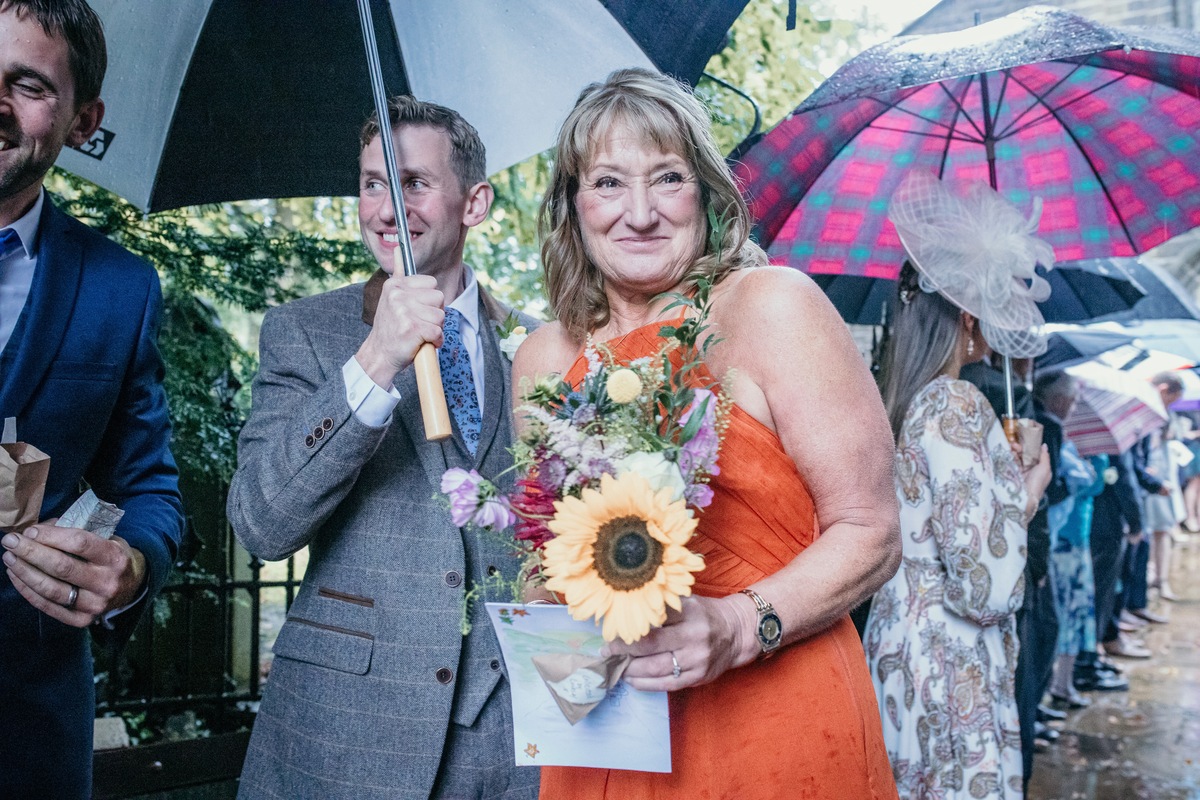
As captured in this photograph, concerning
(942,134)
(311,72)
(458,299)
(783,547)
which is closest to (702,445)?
(783,547)

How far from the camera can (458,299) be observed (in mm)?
2854

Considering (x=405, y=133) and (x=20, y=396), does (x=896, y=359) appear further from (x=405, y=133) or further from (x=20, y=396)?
(x=20, y=396)

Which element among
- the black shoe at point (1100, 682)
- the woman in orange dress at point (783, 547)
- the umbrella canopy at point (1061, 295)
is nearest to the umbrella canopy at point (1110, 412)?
the umbrella canopy at point (1061, 295)

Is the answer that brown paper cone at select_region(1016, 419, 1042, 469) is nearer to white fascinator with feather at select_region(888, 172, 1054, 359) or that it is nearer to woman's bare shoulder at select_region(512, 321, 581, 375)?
→ white fascinator with feather at select_region(888, 172, 1054, 359)

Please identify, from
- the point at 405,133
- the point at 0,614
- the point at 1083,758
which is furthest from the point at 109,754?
the point at 1083,758

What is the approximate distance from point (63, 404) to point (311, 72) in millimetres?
1083

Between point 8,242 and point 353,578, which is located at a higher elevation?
point 8,242

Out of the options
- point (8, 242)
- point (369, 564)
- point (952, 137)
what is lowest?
point (369, 564)

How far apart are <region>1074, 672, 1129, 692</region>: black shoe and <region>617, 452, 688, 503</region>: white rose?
856 cm

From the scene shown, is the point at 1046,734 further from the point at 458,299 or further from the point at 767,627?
the point at 767,627

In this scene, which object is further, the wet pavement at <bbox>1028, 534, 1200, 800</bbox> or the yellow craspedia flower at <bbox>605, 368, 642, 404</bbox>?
the wet pavement at <bbox>1028, 534, 1200, 800</bbox>

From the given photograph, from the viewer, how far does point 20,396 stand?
2.11 meters

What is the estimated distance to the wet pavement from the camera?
6129 millimetres

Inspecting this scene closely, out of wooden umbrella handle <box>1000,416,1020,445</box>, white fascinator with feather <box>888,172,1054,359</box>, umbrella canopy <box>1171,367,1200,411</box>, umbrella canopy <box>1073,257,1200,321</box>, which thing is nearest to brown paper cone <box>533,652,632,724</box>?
white fascinator with feather <box>888,172,1054,359</box>
